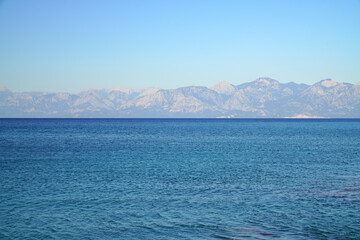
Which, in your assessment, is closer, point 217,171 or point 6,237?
point 6,237

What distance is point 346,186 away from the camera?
33.3m

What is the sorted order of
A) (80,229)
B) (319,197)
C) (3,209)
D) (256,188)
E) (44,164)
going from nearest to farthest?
1. (80,229)
2. (3,209)
3. (319,197)
4. (256,188)
5. (44,164)

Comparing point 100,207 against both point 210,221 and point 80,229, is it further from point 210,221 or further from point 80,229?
point 210,221

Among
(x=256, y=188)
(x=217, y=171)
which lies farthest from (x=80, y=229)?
(x=217, y=171)

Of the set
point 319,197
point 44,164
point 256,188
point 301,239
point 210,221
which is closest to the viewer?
point 301,239

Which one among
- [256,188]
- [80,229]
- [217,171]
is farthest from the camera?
[217,171]

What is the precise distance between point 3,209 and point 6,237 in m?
5.41

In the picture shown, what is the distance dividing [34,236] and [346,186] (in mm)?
25288

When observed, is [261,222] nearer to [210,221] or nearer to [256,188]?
[210,221]

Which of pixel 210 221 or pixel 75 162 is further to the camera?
pixel 75 162

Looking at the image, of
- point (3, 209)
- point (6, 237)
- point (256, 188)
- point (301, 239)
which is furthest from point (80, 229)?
point (256, 188)

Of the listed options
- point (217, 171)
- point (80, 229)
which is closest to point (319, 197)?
point (217, 171)

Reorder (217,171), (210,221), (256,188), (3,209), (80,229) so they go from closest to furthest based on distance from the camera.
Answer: (80,229), (210,221), (3,209), (256,188), (217,171)

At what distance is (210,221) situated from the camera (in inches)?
912
